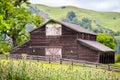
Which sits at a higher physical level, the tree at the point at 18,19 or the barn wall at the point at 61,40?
the tree at the point at 18,19

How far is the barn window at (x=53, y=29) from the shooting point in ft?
226

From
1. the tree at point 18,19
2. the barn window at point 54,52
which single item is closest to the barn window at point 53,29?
the barn window at point 54,52

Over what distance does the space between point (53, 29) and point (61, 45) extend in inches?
136

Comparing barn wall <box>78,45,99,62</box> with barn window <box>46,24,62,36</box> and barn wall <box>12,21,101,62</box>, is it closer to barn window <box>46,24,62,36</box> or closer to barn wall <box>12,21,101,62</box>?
barn wall <box>12,21,101,62</box>

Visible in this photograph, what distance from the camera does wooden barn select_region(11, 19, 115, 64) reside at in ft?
216

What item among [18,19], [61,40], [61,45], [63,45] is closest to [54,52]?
[61,45]

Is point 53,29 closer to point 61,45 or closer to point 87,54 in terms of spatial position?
point 61,45

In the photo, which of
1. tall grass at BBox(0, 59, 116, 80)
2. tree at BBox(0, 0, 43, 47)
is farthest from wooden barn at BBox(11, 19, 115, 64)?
tall grass at BBox(0, 59, 116, 80)

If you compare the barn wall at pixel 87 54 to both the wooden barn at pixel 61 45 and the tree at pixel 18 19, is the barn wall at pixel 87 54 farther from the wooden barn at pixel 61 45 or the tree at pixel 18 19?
the tree at pixel 18 19

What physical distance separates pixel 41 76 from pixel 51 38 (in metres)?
44.0

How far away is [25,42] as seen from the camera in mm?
71000

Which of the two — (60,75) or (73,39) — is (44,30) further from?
(60,75)

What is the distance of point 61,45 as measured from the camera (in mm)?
68312

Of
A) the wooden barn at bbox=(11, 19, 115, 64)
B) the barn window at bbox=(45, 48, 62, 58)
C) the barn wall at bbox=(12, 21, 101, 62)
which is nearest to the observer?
the wooden barn at bbox=(11, 19, 115, 64)
